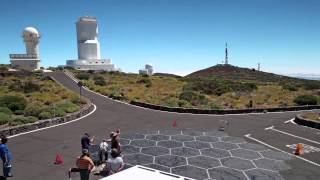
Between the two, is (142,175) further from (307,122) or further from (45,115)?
(45,115)

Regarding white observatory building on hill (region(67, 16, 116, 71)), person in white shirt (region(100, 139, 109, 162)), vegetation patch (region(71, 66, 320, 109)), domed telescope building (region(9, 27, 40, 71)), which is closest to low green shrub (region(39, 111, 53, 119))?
vegetation patch (region(71, 66, 320, 109))

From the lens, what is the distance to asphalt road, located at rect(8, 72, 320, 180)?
12.4m

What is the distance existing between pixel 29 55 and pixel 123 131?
206 feet

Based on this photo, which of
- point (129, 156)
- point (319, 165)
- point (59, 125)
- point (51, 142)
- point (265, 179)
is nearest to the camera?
point (265, 179)

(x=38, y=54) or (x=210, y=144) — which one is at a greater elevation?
(x=38, y=54)

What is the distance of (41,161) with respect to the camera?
13.3 meters

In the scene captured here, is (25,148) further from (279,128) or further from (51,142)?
(279,128)

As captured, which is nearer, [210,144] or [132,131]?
[210,144]

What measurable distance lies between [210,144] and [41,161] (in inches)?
316

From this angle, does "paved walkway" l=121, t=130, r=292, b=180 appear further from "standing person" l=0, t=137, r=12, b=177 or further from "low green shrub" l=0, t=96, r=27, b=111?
"low green shrub" l=0, t=96, r=27, b=111

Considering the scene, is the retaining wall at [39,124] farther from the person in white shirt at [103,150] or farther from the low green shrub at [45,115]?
the person in white shirt at [103,150]

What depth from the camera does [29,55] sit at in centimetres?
7456

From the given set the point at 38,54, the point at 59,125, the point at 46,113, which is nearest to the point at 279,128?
the point at 59,125

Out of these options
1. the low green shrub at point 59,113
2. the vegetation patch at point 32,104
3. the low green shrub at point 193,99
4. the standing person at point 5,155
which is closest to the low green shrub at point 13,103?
the vegetation patch at point 32,104
